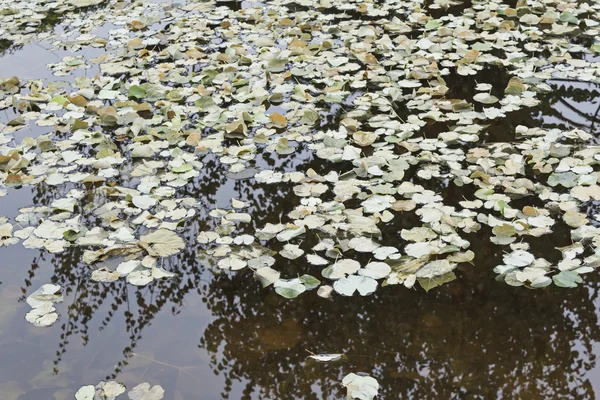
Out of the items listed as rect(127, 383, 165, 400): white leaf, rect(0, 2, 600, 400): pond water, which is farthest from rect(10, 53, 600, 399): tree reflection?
rect(127, 383, 165, 400): white leaf

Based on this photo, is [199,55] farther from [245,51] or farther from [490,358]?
[490,358]

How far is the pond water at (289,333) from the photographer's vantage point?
2.29 meters

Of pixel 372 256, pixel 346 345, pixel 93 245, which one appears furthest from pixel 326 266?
pixel 93 245

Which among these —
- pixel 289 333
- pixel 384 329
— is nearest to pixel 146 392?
pixel 289 333

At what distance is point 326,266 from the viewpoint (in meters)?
2.78

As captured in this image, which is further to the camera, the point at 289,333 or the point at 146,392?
the point at 289,333

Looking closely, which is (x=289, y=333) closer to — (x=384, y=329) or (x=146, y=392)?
(x=384, y=329)

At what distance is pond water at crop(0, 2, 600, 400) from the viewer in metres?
2.29

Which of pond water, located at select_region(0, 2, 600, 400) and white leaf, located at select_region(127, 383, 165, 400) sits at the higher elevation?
white leaf, located at select_region(127, 383, 165, 400)

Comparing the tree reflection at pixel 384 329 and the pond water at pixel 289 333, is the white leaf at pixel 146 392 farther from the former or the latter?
the tree reflection at pixel 384 329

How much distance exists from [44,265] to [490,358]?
1990 mm

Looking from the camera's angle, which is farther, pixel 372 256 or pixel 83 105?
Result: pixel 83 105

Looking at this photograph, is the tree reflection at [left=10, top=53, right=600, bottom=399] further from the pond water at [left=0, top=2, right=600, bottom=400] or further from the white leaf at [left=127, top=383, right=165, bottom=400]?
the white leaf at [left=127, top=383, right=165, bottom=400]

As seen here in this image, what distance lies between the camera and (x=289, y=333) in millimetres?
2512
